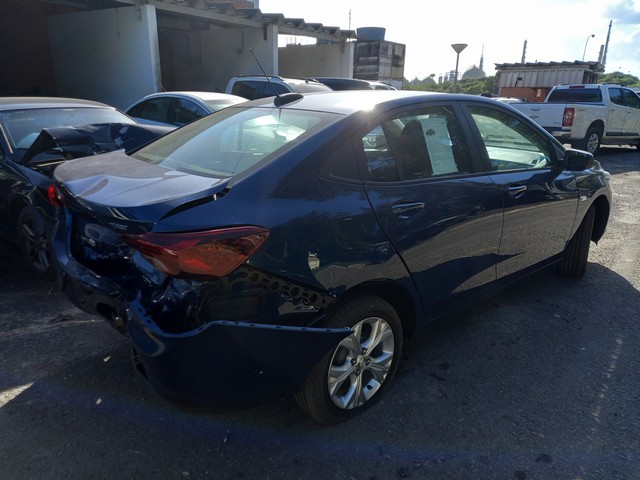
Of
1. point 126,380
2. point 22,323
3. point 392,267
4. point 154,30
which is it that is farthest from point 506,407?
point 154,30

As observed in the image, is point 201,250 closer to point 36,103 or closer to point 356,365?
point 356,365

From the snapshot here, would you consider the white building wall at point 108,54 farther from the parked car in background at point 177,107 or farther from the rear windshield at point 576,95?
the rear windshield at point 576,95

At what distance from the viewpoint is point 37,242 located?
412 cm

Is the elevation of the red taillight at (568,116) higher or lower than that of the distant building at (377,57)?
lower

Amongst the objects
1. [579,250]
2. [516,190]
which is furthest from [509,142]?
[579,250]

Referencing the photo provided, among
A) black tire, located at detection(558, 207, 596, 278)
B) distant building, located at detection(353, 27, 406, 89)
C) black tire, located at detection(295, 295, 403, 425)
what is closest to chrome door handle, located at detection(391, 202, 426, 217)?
black tire, located at detection(295, 295, 403, 425)

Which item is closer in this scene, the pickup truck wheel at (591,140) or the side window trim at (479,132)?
the side window trim at (479,132)

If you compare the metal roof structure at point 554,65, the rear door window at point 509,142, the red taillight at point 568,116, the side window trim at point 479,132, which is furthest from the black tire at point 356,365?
the metal roof structure at point 554,65

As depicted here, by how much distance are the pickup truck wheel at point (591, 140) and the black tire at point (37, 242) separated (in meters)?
11.9

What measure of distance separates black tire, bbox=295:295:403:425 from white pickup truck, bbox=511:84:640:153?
35.3 ft

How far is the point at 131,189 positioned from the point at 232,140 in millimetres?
758

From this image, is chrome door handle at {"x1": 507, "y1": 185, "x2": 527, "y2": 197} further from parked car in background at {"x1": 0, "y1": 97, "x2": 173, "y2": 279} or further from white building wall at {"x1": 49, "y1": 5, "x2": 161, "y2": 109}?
white building wall at {"x1": 49, "y1": 5, "x2": 161, "y2": 109}

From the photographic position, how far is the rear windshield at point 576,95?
41.7 feet

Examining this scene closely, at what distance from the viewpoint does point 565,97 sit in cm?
1322
